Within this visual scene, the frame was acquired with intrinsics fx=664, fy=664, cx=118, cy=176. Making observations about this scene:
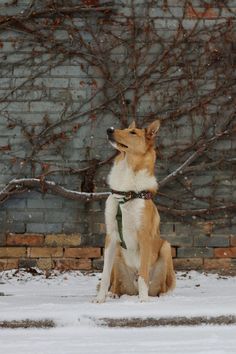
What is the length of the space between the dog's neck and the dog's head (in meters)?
0.07

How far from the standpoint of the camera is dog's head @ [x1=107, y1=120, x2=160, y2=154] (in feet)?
14.7

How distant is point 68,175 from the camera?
265 inches

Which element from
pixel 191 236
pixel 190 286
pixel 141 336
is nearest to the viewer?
pixel 141 336

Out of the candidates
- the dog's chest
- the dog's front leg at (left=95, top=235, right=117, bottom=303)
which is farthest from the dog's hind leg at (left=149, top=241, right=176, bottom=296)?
the dog's front leg at (left=95, top=235, right=117, bottom=303)

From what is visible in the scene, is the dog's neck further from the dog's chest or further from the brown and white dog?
the dog's chest

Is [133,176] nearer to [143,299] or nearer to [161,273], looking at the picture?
[161,273]

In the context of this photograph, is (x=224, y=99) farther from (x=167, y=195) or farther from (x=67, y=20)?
(x=67, y=20)

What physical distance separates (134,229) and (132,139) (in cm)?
62

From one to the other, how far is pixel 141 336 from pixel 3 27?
14.4 feet

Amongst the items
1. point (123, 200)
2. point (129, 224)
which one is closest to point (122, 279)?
point (129, 224)

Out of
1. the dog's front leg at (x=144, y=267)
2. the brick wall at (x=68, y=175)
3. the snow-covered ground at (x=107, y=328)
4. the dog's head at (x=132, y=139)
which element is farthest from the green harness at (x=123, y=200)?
the brick wall at (x=68, y=175)

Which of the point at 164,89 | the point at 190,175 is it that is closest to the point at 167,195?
the point at 190,175

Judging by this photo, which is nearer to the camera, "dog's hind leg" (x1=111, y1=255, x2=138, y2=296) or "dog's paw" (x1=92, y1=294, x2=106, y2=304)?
"dog's paw" (x1=92, y1=294, x2=106, y2=304)

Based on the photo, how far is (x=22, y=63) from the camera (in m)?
6.82
